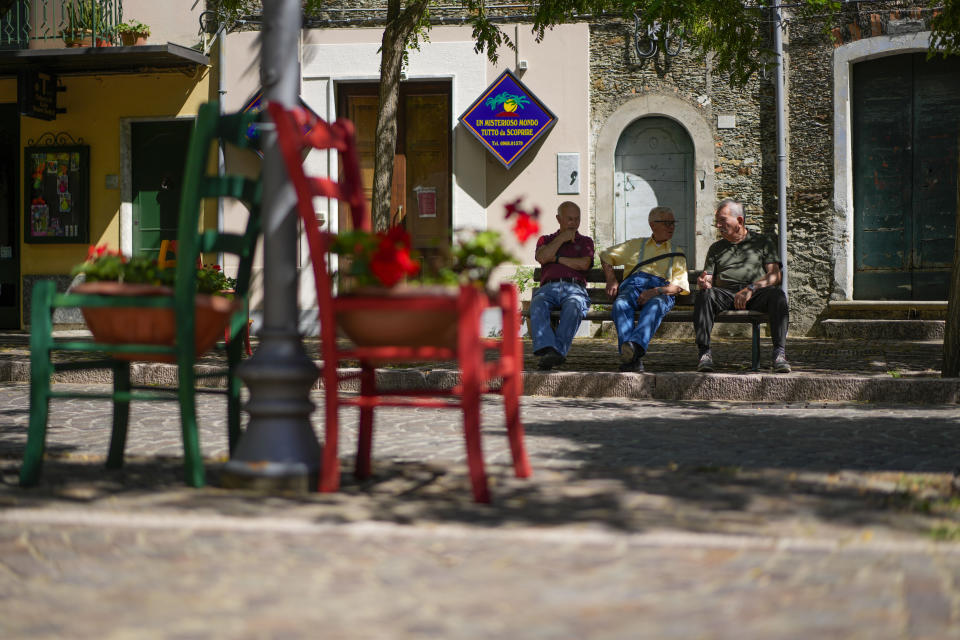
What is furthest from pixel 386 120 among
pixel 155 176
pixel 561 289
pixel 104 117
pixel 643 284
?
pixel 104 117

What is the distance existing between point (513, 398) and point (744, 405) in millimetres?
3899

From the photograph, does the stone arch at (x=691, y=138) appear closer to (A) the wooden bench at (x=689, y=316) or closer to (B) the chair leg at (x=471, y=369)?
(A) the wooden bench at (x=689, y=316)

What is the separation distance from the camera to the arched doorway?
14445 millimetres

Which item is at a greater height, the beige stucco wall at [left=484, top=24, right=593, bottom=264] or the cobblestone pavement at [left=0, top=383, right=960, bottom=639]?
the beige stucco wall at [left=484, top=24, right=593, bottom=264]

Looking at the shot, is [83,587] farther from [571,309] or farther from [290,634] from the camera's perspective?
[571,309]

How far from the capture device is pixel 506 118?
1454 cm

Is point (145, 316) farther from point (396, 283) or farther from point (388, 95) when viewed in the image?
point (388, 95)

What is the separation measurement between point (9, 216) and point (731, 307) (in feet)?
36.9

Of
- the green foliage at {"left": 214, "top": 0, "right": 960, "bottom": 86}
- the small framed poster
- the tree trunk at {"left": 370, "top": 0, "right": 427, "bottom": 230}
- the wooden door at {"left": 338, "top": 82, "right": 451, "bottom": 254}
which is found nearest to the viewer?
the green foliage at {"left": 214, "top": 0, "right": 960, "bottom": 86}

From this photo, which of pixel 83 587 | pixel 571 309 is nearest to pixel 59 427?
pixel 83 587

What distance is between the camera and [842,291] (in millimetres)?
13906

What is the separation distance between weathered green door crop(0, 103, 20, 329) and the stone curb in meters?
9.13

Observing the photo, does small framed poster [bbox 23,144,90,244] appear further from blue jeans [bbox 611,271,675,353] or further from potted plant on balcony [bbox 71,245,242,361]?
potted plant on balcony [bbox 71,245,242,361]

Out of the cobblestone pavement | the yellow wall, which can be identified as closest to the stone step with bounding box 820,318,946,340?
the cobblestone pavement
